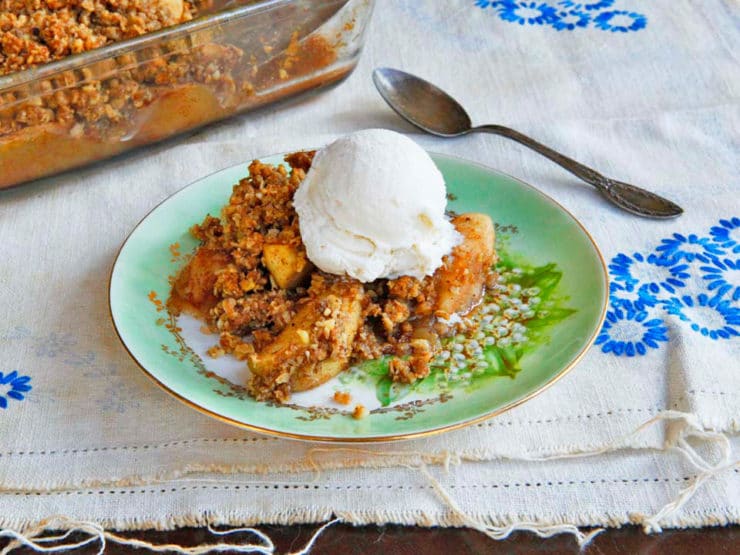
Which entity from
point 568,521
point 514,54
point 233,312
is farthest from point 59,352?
point 514,54

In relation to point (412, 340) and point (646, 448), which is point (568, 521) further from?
point (412, 340)

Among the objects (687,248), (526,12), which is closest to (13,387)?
(687,248)

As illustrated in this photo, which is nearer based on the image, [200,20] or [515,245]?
[515,245]

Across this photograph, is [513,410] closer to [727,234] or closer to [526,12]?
[727,234]

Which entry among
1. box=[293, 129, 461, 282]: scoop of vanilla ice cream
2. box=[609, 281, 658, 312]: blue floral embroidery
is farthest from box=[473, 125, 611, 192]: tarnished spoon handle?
box=[293, 129, 461, 282]: scoop of vanilla ice cream

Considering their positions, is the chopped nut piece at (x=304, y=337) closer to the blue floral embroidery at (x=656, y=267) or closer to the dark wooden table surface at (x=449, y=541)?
the dark wooden table surface at (x=449, y=541)

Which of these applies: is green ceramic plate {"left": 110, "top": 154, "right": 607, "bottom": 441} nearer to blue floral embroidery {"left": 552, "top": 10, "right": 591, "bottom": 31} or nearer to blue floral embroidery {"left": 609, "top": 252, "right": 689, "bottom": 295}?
blue floral embroidery {"left": 609, "top": 252, "right": 689, "bottom": 295}

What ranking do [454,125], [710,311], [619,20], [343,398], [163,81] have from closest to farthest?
[343,398] < [710,311] < [163,81] < [454,125] < [619,20]
